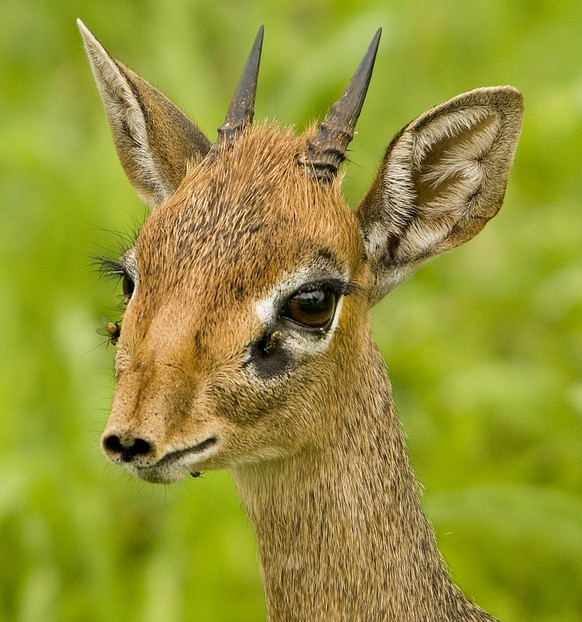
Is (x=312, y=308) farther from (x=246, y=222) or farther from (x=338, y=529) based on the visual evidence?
(x=338, y=529)

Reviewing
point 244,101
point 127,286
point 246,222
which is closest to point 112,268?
point 127,286

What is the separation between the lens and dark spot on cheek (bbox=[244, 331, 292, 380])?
4133mm

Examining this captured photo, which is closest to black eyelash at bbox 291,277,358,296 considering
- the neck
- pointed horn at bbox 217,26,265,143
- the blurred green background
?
the neck

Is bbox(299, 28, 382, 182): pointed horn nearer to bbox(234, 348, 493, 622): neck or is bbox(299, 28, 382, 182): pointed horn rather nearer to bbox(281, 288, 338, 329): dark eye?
bbox(281, 288, 338, 329): dark eye

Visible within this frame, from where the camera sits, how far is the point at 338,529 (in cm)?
447

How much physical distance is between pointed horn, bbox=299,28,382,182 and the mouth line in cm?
91

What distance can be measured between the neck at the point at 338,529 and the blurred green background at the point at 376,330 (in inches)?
41.0

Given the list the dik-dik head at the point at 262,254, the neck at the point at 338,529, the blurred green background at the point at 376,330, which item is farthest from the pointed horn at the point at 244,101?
the blurred green background at the point at 376,330

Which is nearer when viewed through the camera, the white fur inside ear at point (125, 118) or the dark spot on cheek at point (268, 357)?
the dark spot on cheek at point (268, 357)

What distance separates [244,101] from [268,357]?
937 millimetres

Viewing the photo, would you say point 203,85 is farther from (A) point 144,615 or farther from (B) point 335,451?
(B) point 335,451

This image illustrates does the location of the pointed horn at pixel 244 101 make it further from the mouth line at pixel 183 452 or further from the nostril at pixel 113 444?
the nostril at pixel 113 444

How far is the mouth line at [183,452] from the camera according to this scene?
397 cm

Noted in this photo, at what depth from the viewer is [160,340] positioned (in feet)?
13.3
